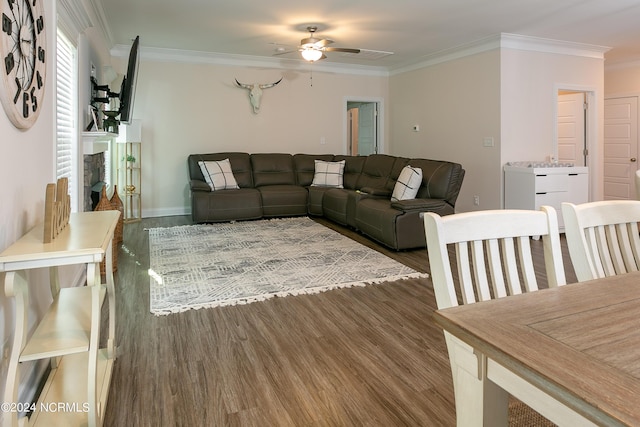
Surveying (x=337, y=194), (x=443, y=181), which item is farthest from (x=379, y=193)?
(x=443, y=181)

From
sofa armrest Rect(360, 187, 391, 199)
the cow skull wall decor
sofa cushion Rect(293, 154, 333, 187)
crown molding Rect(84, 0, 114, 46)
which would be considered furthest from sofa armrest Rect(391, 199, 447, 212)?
the cow skull wall decor

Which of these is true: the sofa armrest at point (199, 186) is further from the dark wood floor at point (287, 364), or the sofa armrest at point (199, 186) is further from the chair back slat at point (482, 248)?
the chair back slat at point (482, 248)

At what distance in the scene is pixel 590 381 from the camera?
69cm

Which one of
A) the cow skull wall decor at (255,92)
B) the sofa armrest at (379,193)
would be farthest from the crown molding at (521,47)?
the cow skull wall decor at (255,92)

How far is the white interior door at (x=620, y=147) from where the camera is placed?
694cm

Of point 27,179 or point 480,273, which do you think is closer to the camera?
point 480,273

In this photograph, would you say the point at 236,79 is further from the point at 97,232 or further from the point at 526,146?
the point at 97,232

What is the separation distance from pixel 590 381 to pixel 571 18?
206 inches

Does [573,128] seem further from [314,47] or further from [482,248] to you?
[482,248]

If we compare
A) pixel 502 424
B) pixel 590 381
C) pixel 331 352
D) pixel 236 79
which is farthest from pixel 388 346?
pixel 236 79

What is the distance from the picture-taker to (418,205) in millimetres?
4531

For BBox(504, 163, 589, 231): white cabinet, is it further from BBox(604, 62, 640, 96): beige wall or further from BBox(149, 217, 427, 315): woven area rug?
BBox(604, 62, 640, 96): beige wall

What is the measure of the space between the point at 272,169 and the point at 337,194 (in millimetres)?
1478

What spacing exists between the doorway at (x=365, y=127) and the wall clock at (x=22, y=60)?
616cm
